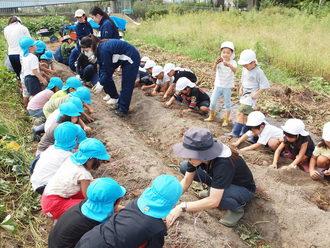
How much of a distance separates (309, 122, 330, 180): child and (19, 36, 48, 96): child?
488cm

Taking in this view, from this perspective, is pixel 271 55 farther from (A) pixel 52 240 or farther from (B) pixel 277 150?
(A) pixel 52 240

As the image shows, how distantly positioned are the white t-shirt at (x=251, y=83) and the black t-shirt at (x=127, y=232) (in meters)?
Answer: 3.10

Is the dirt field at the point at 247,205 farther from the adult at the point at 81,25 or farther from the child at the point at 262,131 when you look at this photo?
the adult at the point at 81,25

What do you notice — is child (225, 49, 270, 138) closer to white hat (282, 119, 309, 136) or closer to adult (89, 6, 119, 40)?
white hat (282, 119, 309, 136)

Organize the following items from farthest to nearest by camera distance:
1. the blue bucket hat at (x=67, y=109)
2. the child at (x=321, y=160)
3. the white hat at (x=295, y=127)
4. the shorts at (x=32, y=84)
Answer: the shorts at (x=32, y=84) → the blue bucket hat at (x=67, y=109) → the white hat at (x=295, y=127) → the child at (x=321, y=160)

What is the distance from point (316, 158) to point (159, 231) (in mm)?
2584

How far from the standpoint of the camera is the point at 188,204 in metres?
2.28

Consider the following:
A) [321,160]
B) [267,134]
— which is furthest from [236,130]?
[321,160]

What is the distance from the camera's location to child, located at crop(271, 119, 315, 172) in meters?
3.26

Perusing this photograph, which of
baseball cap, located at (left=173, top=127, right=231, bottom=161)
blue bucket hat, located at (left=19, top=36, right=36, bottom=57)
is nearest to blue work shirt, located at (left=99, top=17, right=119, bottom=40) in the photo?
blue bucket hat, located at (left=19, top=36, right=36, bottom=57)

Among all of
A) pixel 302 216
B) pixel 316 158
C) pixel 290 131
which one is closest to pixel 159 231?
pixel 302 216

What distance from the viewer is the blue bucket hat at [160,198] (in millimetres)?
1717

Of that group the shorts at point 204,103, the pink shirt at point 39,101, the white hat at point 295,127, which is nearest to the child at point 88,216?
the white hat at point 295,127

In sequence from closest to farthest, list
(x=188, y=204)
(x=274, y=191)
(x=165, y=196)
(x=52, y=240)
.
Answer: (x=165, y=196), (x=52, y=240), (x=188, y=204), (x=274, y=191)
